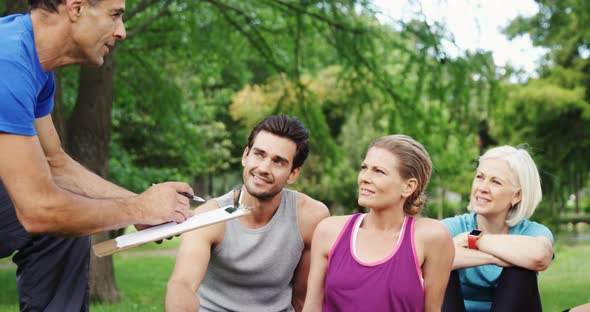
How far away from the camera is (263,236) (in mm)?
3590

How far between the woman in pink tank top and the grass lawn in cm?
377

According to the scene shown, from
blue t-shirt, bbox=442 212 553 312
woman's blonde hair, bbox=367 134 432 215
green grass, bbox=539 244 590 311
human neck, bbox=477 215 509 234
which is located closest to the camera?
woman's blonde hair, bbox=367 134 432 215

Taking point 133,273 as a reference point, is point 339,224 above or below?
above

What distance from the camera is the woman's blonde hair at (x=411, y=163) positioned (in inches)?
130

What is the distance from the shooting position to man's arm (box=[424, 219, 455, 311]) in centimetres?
316

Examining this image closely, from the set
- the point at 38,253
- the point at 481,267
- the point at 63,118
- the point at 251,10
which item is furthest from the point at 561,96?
the point at 38,253

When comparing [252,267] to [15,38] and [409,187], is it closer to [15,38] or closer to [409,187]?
[409,187]

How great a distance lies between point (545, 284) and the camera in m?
10.2

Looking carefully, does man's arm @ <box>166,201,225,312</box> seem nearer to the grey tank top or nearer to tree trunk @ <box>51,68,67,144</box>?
the grey tank top

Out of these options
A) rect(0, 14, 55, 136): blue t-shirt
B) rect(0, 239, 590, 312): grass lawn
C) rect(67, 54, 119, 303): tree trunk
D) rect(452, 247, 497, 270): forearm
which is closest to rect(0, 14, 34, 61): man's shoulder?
rect(0, 14, 55, 136): blue t-shirt

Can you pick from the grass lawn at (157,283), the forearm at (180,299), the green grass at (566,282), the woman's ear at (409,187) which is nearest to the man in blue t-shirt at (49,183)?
the forearm at (180,299)

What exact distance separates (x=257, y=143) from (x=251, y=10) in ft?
21.5

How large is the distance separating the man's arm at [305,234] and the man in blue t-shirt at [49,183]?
39.5 inches

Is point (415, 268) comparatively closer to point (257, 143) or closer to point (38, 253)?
point (257, 143)
